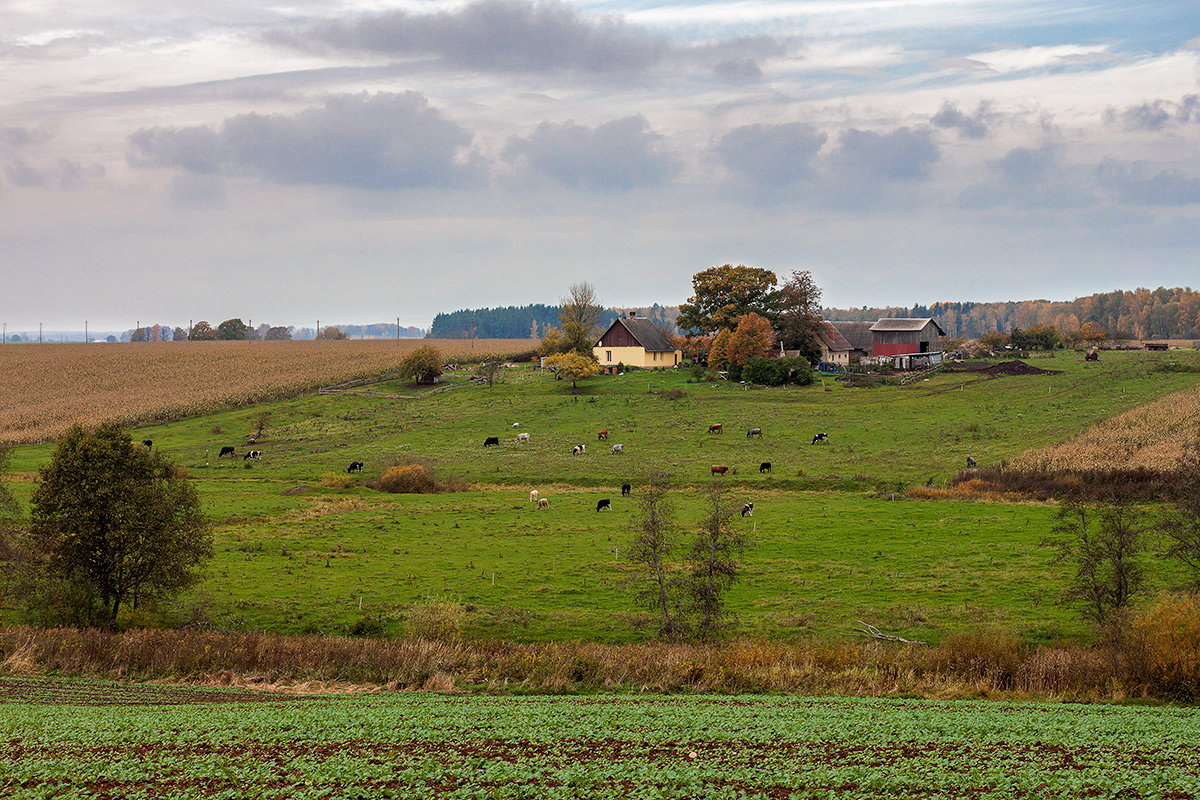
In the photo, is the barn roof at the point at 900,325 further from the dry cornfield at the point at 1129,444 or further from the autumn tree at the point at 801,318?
the dry cornfield at the point at 1129,444

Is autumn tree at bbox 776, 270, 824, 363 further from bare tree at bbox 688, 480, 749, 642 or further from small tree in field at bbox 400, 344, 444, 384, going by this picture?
bare tree at bbox 688, 480, 749, 642

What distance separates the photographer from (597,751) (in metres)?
16.6

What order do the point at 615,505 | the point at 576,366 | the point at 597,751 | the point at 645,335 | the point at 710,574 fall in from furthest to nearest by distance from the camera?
1. the point at 645,335
2. the point at 576,366
3. the point at 615,505
4. the point at 710,574
5. the point at 597,751

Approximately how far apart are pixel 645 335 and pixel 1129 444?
6517 cm

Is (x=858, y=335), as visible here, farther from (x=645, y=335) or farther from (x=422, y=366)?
(x=422, y=366)

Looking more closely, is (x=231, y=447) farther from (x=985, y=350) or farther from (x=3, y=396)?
(x=985, y=350)

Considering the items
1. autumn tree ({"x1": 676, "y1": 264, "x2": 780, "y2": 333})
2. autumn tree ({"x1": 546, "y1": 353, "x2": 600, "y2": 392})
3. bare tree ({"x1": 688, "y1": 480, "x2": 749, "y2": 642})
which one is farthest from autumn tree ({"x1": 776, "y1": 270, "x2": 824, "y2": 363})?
bare tree ({"x1": 688, "y1": 480, "x2": 749, "y2": 642})

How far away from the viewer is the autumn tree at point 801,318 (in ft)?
347

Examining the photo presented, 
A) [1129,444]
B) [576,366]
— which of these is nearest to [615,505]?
[1129,444]

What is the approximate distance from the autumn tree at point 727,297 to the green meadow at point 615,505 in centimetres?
1665

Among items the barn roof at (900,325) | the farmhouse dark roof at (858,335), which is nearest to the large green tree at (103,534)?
the farmhouse dark roof at (858,335)

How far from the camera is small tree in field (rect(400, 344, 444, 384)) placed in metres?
99.6

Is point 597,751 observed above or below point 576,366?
below

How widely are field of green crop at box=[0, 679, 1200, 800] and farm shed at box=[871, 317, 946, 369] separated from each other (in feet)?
329
